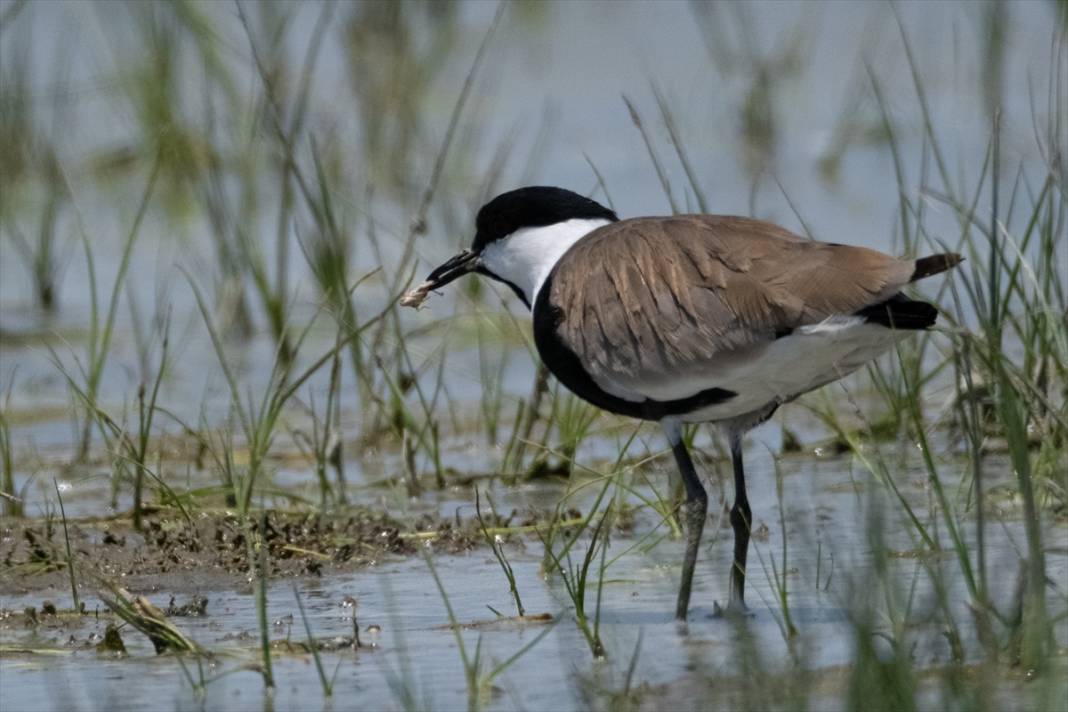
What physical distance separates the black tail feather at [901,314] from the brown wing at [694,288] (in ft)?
0.07

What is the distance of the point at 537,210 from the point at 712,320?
3.41 feet

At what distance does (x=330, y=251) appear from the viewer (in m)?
6.59

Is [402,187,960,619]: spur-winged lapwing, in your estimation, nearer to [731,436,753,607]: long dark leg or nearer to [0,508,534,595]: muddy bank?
[731,436,753,607]: long dark leg

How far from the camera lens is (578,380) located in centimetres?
509

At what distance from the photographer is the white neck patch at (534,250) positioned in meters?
5.58

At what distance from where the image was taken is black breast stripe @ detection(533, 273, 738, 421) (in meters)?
4.93

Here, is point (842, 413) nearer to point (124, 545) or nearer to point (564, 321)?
point (564, 321)

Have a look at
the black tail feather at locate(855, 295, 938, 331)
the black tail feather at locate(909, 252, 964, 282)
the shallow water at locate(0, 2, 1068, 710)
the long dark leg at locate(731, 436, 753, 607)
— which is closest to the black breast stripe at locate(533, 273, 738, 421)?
the long dark leg at locate(731, 436, 753, 607)

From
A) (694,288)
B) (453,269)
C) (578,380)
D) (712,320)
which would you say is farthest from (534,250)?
(712,320)

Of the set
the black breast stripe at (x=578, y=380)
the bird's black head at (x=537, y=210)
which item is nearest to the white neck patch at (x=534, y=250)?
the bird's black head at (x=537, y=210)

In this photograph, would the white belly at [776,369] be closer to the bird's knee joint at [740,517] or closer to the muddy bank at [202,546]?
the bird's knee joint at [740,517]

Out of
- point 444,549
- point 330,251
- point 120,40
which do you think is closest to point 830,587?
point 444,549

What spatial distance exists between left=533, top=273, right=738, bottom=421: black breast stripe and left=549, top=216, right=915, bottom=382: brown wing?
0.03m

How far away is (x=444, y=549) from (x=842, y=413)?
1976 mm
